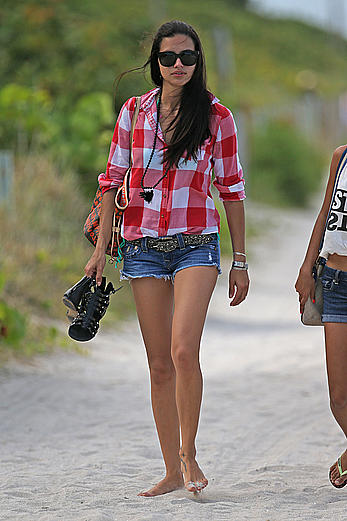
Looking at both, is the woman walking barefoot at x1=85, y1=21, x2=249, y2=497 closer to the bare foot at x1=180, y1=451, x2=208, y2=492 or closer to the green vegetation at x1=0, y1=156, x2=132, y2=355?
the bare foot at x1=180, y1=451, x2=208, y2=492

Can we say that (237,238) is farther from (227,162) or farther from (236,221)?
(227,162)

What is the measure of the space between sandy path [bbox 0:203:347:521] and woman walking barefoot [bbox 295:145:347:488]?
0.50m

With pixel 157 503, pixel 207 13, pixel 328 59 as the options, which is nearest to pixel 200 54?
pixel 157 503

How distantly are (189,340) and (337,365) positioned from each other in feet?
1.94

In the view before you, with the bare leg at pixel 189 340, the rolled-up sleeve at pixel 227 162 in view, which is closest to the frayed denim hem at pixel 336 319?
the bare leg at pixel 189 340

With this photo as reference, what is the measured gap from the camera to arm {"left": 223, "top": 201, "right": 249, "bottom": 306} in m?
3.85

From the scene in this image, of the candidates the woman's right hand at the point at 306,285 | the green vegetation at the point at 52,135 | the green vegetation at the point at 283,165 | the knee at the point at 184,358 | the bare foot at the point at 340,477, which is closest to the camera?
the knee at the point at 184,358

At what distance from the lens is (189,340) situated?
3.66m

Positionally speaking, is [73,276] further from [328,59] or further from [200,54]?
[328,59]

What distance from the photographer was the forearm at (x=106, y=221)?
3.86 meters

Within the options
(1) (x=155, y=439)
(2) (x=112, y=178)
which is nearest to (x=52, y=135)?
(1) (x=155, y=439)

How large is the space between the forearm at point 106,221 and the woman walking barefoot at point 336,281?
79cm

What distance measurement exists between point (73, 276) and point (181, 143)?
210 inches

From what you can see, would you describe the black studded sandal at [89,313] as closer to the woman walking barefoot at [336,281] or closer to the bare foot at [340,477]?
the woman walking barefoot at [336,281]
